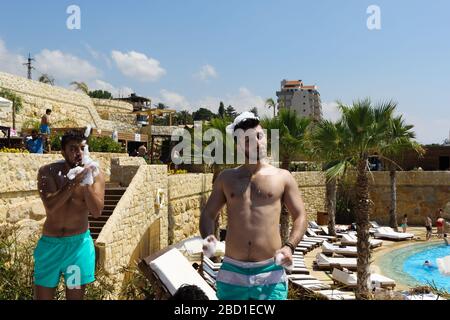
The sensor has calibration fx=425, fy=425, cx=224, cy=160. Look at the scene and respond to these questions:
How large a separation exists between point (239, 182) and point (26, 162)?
6.82 metres

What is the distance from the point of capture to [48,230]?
323 cm

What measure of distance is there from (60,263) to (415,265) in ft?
56.3

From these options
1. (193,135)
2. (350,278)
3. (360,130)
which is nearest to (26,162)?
(360,130)

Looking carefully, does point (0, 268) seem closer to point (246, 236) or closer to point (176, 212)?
point (246, 236)

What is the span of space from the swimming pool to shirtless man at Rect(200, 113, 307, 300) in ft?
39.8

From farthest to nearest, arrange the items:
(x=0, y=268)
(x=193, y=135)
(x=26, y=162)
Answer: (x=193, y=135) → (x=26, y=162) → (x=0, y=268)

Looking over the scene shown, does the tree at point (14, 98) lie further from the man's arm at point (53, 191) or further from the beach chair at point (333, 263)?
the man's arm at point (53, 191)

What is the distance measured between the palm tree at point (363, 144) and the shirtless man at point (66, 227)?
310 inches

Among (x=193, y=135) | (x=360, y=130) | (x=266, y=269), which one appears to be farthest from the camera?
(x=193, y=135)

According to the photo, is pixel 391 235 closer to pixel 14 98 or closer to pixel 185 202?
pixel 185 202

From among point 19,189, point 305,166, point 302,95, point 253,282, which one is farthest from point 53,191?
point 302,95

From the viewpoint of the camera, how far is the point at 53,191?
127 inches

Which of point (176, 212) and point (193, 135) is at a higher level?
point (193, 135)

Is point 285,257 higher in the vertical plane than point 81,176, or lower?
lower
